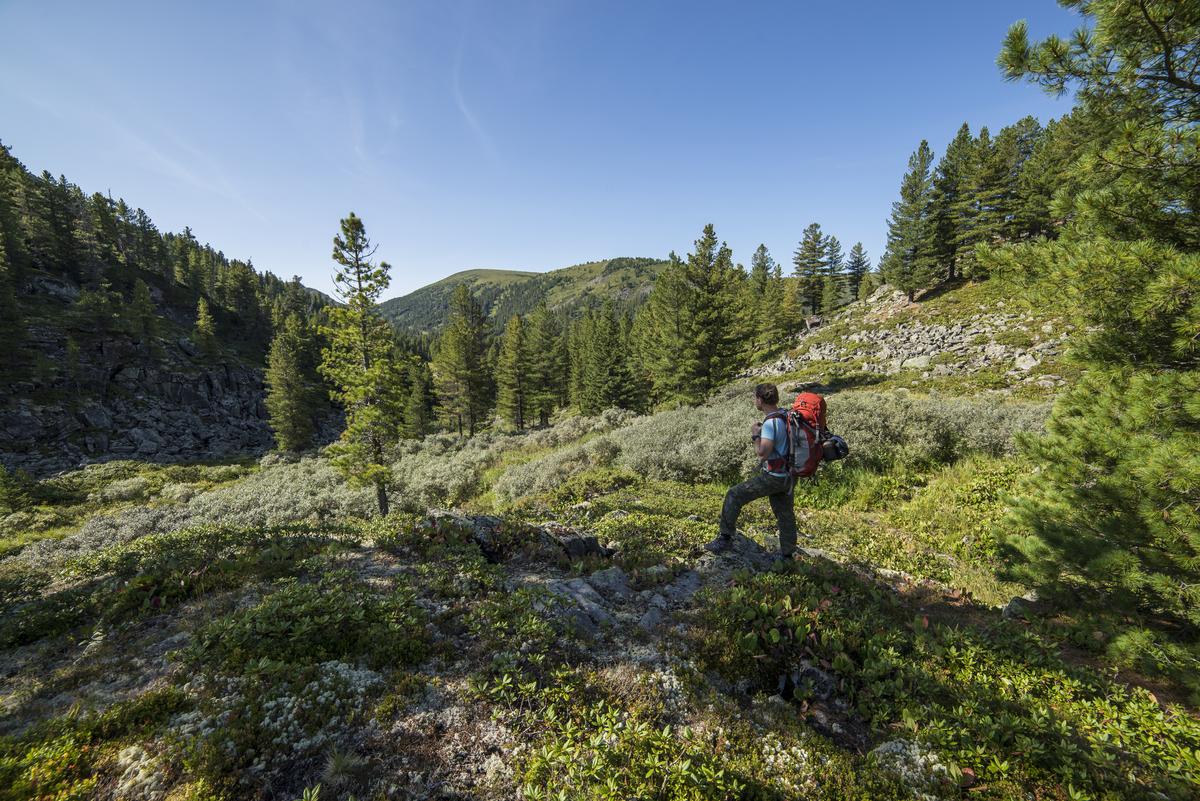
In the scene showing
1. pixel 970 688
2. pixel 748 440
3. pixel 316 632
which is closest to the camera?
pixel 970 688

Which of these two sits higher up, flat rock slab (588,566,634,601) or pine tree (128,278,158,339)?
pine tree (128,278,158,339)

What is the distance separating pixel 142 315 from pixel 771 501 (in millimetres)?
78241

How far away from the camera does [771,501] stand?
6.63 metres

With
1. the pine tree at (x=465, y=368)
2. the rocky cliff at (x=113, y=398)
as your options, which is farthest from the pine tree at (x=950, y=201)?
the rocky cliff at (x=113, y=398)

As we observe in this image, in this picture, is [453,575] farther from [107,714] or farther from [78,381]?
[78,381]

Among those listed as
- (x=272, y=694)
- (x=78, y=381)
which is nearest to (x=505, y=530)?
(x=272, y=694)

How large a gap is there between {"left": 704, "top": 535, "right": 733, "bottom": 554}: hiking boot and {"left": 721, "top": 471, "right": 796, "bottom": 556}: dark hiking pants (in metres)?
0.08

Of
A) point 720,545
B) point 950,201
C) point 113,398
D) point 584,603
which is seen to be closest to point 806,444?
point 720,545

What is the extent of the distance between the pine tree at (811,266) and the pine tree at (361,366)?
207 ft

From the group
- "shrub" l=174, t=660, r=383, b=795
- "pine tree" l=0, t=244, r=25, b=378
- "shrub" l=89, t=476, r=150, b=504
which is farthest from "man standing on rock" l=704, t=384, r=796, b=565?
"pine tree" l=0, t=244, r=25, b=378

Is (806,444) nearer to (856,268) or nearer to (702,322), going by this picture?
(702,322)

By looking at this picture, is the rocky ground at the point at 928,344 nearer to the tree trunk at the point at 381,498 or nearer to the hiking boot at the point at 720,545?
the hiking boot at the point at 720,545

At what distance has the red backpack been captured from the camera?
6.14 m

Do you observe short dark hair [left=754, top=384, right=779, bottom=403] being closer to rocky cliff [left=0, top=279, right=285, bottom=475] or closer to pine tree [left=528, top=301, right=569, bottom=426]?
pine tree [left=528, top=301, right=569, bottom=426]
